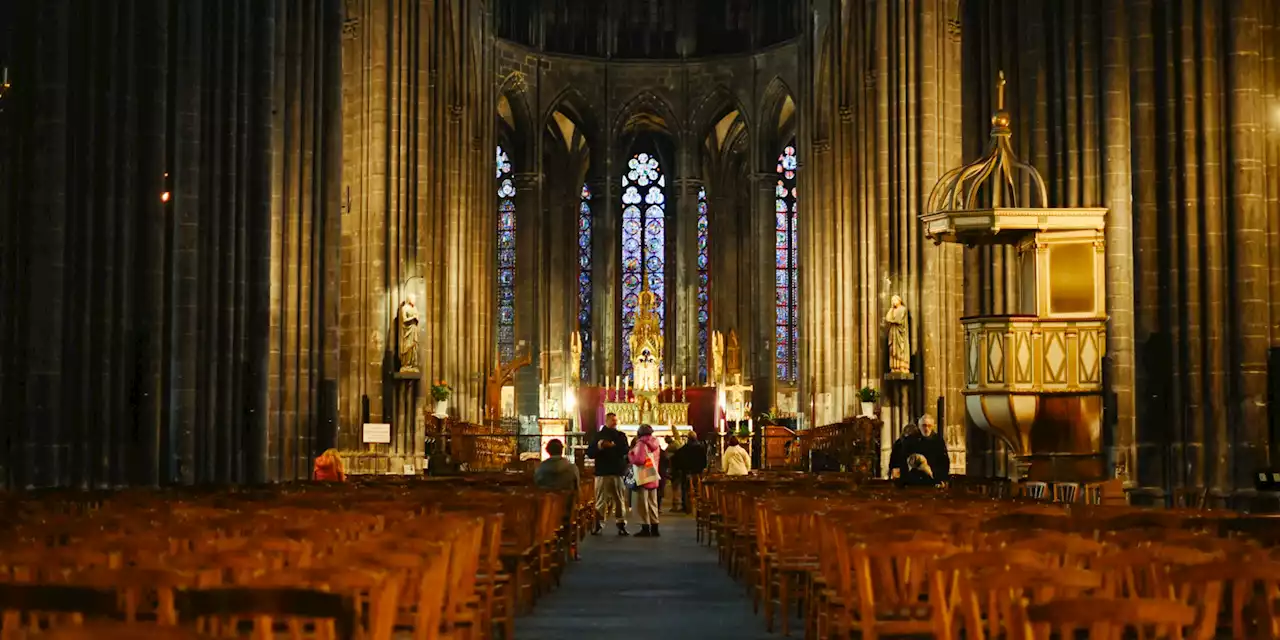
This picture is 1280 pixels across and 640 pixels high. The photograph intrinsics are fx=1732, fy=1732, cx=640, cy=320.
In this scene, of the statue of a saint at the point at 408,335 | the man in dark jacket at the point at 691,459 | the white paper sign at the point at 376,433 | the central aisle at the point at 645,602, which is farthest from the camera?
the statue of a saint at the point at 408,335

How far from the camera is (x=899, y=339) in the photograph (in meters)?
37.8

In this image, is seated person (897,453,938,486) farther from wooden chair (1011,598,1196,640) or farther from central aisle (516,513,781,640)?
wooden chair (1011,598,1196,640)

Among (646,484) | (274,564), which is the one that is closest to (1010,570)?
(274,564)

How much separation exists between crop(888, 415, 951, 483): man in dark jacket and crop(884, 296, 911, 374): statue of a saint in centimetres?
1669

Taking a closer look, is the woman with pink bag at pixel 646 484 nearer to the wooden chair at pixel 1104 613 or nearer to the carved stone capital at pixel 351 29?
the carved stone capital at pixel 351 29

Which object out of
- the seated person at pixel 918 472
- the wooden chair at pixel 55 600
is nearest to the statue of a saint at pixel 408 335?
the seated person at pixel 918 472

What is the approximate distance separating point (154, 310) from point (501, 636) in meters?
11.4

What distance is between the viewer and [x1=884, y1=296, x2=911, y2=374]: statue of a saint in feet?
124

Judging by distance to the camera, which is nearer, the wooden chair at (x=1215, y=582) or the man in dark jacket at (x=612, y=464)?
the wooden chair at (x=1215, y=582)

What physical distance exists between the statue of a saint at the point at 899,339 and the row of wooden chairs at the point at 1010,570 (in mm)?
22195

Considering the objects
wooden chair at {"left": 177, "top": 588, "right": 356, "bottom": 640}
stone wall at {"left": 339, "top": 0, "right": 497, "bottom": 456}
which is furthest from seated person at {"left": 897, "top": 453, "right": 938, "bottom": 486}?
stone wall at {"left": 339, "top": 0, "right": 497, "bottom": 456}

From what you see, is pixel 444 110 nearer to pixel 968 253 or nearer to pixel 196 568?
pixel 968 253

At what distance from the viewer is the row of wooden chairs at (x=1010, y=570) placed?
6402 millimetres

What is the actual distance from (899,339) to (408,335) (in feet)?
34.9
